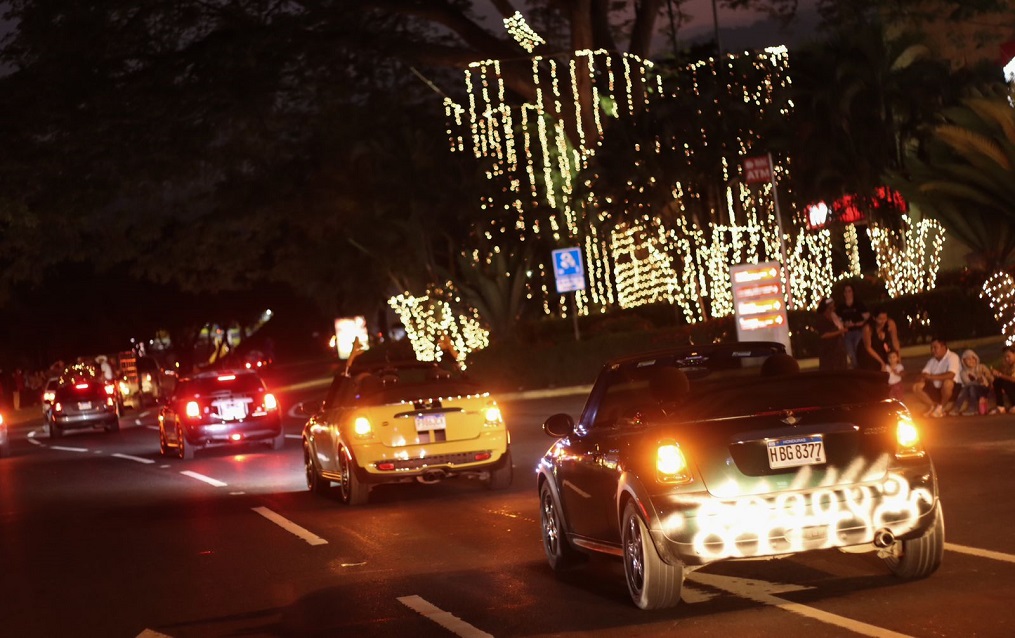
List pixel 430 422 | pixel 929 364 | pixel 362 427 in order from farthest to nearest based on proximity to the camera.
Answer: pixel 929 364 → pixel 430 422 → pixel 362 427

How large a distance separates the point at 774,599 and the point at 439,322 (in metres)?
42.1

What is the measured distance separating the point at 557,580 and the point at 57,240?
40.7 metres

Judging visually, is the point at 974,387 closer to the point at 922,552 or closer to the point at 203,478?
the point at 203,478

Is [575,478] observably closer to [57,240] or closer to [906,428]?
[906,428]

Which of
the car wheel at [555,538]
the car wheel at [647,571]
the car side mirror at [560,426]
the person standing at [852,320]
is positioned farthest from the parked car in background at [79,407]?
the car wheel at [647,571]

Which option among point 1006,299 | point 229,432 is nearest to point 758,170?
point 1006,299

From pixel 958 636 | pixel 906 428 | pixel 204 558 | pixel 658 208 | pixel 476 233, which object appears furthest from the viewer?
pixel 476 233

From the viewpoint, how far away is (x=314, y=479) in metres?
19.0

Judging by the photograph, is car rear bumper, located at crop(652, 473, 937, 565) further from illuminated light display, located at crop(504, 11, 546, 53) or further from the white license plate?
illuminated light display, located at crop(504, 11, 546, 53)

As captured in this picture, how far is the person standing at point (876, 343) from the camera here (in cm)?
2267

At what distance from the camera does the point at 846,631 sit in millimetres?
8555

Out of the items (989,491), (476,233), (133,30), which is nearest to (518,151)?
(476,233)

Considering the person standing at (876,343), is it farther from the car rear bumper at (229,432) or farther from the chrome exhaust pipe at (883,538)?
the chrome exhaust pipe at (883,538)

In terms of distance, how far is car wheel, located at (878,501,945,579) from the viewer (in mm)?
9750
